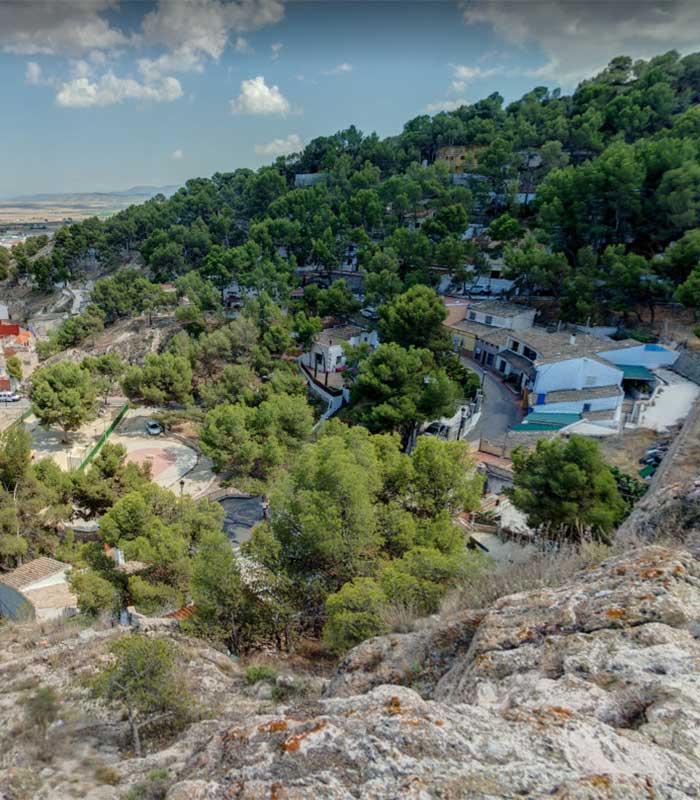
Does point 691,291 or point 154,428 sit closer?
point 691,291

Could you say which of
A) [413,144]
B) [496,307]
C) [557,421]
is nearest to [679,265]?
[496,307]

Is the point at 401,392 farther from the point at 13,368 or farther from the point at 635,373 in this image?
the point at 13,368

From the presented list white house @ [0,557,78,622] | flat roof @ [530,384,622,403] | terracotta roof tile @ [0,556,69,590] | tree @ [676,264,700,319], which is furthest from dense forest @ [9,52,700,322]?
white house @ [0,557,78,622]

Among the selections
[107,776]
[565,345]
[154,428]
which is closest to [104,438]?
[154,428]

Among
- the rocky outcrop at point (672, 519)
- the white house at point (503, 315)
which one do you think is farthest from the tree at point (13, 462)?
the white house at point (503, 315)

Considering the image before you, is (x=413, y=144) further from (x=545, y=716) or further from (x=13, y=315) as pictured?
(x=545, y=716)

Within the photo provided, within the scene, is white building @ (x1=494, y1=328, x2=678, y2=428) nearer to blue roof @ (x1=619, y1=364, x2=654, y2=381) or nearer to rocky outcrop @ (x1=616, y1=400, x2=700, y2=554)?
blue roof @ (x1=619, y1=364, x2=654, y2=381)

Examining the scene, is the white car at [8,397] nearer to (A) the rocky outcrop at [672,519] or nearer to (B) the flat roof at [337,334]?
(B) the flat roof at [337,334]

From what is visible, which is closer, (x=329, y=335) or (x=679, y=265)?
(x=679, y=265)
